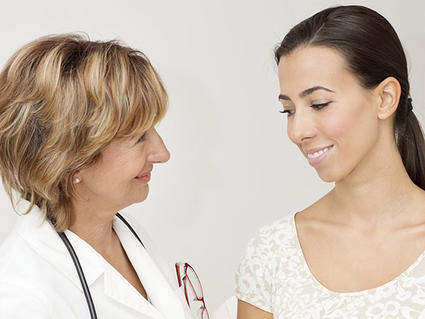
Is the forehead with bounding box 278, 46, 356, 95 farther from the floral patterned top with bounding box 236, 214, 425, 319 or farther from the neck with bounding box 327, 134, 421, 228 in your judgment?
the floral patterned top with bounding box 236, 214, 425, 319

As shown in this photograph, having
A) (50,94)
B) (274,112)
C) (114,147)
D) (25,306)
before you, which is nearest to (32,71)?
(50,94)

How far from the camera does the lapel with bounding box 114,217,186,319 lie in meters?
1.55

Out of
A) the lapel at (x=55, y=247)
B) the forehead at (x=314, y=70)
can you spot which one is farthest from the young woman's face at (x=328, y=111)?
the lapel at (x=55, y=247)

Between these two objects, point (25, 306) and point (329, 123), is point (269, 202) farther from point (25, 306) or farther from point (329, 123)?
point (25, 306)

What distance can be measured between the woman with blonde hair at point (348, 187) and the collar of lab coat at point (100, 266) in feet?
0.64

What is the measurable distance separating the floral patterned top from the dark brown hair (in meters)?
0.35

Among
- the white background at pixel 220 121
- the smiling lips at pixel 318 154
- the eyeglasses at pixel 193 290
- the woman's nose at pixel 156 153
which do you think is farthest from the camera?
the white background at pixel 220 121

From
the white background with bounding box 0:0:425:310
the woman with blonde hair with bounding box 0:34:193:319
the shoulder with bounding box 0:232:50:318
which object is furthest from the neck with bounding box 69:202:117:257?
the white background with bounding box 0:0:425:310

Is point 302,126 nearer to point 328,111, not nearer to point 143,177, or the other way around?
point 328,111

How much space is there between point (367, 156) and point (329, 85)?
7.8 inches

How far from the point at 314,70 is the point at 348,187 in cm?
30

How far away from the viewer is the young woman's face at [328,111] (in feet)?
4.29

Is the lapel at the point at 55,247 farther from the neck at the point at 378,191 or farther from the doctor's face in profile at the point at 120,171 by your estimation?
the neck at the point at 378,191

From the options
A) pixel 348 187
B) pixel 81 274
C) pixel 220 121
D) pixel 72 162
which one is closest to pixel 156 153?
pixel 72 162
